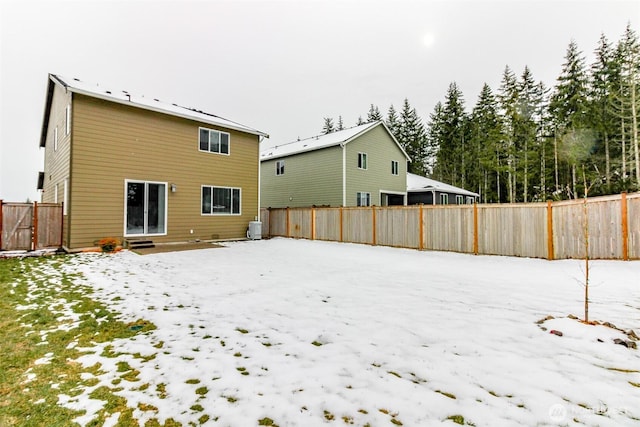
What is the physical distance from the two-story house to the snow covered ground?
15.5 ft

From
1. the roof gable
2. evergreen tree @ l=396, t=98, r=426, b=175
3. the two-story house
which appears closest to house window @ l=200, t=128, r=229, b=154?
the two-story house

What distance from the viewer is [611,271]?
5.87 metres

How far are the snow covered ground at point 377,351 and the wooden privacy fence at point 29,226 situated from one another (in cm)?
548

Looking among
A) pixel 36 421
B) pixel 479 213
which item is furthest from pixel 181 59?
pixel 36 421

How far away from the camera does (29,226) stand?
8.84 meters

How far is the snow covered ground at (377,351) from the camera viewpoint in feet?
6.23

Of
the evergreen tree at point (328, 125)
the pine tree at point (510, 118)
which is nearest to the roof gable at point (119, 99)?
the pine tree at point (510, 118)

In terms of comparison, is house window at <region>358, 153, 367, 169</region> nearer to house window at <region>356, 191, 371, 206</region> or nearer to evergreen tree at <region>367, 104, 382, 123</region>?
house window at <region>356, 191, 371, 206</region>

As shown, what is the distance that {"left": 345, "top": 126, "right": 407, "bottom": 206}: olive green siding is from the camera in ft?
56.0

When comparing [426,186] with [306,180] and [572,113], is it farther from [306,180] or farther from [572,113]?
[572,113]

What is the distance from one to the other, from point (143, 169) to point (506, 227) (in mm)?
12627

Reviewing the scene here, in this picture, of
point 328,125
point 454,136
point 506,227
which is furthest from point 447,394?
point 328,125

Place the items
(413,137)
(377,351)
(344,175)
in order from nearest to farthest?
(377,351), (344,175), (413,137)

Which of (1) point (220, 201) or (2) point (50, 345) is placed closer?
(2) point (50, 345)
